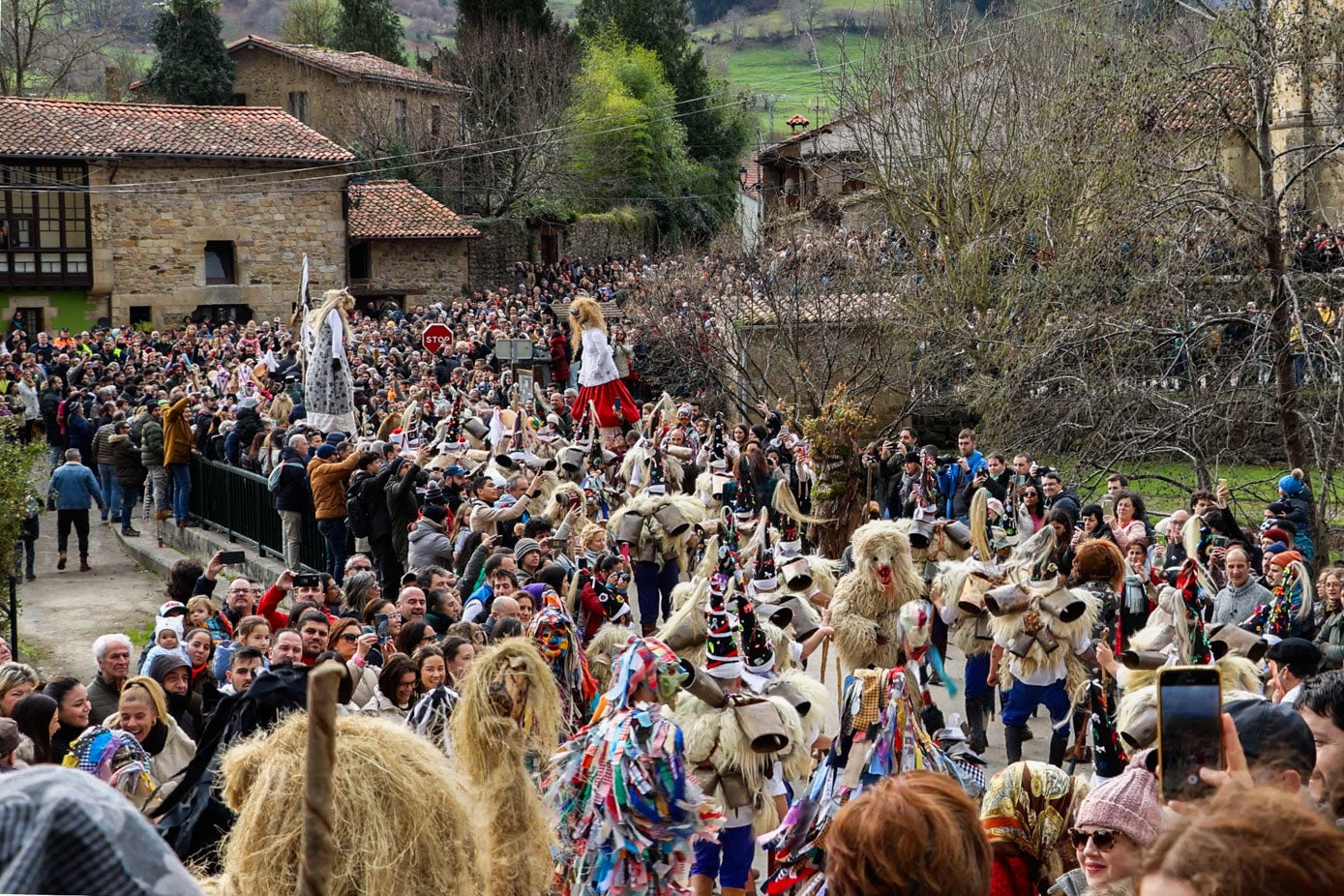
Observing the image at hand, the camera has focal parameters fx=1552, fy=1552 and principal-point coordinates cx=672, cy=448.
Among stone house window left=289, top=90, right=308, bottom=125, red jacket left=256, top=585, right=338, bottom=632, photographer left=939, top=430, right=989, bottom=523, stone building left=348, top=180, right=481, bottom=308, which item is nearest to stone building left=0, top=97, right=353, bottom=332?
stone building left=348, top=180, right=481, bottom=308

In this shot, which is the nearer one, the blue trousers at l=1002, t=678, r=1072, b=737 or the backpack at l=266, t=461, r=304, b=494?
the blue trousers at l=1002, t=678, r=1072, b=737

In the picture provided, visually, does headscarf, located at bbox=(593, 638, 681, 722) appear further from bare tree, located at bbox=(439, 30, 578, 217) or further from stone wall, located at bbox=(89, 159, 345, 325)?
bare tree, located at bbox=(439, 30, 578, 217)

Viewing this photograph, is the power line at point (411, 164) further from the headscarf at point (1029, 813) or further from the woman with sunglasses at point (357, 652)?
the headscarf at point (1029, 813)

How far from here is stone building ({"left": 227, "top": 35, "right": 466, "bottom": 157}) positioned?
58812mm

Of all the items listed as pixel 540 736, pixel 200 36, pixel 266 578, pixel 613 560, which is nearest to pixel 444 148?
pixel 200 36

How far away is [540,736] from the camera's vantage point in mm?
5637

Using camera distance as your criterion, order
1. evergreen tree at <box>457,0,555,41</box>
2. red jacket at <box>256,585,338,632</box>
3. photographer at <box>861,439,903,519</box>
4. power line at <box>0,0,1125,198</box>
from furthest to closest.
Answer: evergreen tree at <box>457,0,555,41</box>, power line at <box>0,0,1125,198</box>, photographer at <box>861,439,903,519</box>, red jacket at <box>256,585,338,632</box>

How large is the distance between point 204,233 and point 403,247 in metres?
7.18

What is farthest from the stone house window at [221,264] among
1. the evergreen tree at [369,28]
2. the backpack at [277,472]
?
the backpack at [277,472]

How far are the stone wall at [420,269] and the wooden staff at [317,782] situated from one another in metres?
49.0

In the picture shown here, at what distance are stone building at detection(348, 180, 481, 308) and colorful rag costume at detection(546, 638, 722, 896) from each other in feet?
147

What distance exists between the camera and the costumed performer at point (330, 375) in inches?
695

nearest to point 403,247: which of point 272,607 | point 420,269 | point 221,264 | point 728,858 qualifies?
point 420,269

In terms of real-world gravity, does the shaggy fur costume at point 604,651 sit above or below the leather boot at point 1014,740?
above
